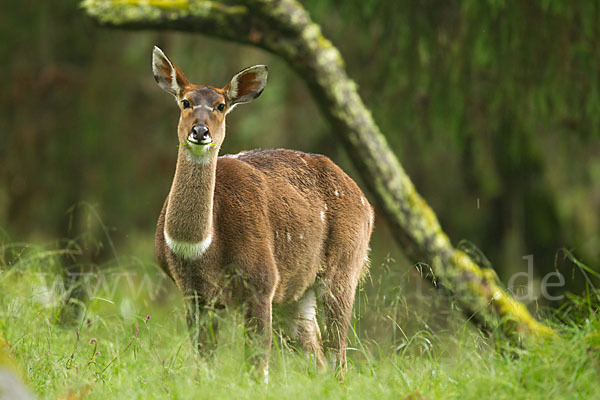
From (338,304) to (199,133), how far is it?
4.94 feet

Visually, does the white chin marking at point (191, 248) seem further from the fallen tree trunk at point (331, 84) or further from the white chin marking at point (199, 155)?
the fallen tree trunk at point (331, 84)

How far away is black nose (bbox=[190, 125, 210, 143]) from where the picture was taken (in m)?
4.43

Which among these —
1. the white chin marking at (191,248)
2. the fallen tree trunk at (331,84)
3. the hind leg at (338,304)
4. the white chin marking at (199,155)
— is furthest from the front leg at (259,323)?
the fallen tree trunk at (331,84)

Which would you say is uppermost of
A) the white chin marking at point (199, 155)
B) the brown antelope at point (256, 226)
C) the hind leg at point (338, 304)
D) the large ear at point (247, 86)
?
the large ear at point (247, 86)

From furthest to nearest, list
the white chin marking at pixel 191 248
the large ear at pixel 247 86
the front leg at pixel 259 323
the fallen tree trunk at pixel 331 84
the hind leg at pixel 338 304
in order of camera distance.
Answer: the fallen tree trunk at pixel 331 84, the hind leg at pixel 338 304, the large ear at pixel 247 86, the white chin marking at pixel 191 248, the front leg at pixel 259 323

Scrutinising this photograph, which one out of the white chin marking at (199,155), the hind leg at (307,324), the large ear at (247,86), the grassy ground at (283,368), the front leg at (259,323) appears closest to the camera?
the grassy ground at (283,368)

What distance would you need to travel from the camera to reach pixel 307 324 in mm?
5523

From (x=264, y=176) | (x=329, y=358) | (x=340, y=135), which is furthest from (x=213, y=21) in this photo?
(x=329, y=358)

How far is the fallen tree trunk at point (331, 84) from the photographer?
6262 mm

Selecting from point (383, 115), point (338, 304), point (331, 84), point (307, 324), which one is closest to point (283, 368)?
point (338, 304)

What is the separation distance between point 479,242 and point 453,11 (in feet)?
10.9

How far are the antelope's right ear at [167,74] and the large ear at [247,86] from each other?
0.26 m

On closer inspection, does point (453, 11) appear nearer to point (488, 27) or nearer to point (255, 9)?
point (488, 27)

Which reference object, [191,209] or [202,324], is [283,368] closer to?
[202,324]
